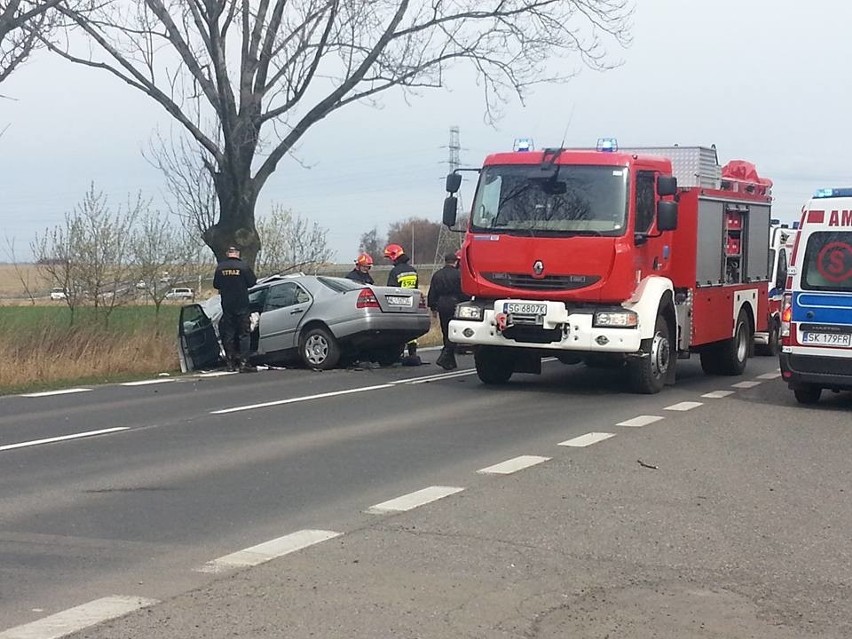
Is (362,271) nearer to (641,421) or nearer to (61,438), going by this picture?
(641,421)

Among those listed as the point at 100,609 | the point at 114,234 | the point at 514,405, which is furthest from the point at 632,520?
the point at 114,234

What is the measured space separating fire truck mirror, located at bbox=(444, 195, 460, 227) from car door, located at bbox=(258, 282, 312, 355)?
3.61m

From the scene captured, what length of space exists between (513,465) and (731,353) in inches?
357

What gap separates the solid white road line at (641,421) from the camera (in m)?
12.6

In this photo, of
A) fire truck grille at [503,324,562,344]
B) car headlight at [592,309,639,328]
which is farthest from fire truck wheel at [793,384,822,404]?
fire truck grille at [503,324,562,344]

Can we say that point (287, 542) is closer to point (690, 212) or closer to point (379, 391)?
point (379, 391)

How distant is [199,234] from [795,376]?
17906 mm

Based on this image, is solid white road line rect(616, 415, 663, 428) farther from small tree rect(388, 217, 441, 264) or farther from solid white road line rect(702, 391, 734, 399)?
small tree rect(388, 217, 441, 264)

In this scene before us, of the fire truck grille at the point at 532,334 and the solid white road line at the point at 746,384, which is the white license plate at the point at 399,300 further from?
the solid white road line at the point at 746,384

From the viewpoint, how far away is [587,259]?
14703mm

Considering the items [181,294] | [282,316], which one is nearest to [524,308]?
[282,316]

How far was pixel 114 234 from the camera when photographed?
24.2m

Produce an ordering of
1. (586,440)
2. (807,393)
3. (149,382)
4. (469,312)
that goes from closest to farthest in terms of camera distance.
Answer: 1. (586,440)
2. (807,393)
3. (469,312)
4. (149,382)

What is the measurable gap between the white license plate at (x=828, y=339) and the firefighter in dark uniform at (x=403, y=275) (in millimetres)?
7134
